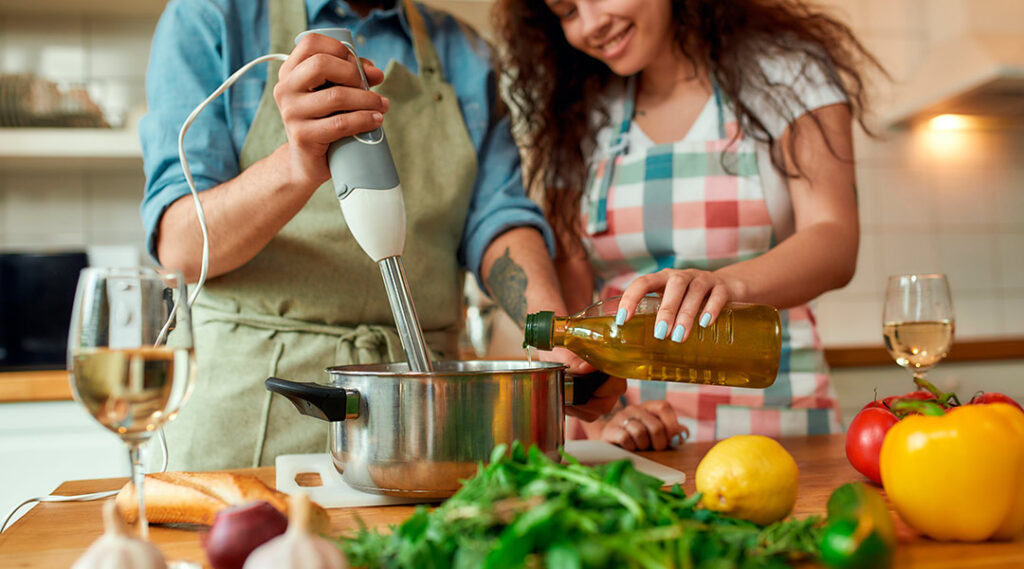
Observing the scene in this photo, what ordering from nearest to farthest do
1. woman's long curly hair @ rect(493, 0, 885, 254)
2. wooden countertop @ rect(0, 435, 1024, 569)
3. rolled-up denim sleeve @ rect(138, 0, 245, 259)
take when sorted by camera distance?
wooden countertop @ rect(0, 435, 1024, 569) → rolled-up denim sleeve @ rect(138, 0, 245, 259) → woman's long curly hair @ rect(493, 0, 885, 254)

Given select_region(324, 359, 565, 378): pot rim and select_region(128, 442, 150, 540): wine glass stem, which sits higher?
select_region(324, 359, 565, 378): pot rim

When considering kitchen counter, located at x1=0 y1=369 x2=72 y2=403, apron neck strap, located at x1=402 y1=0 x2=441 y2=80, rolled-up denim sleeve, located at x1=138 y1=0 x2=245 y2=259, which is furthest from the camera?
kitchen counter, located at x1=0 y1=369 x2=72 y2=403

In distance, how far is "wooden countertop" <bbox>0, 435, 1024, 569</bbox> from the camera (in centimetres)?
52

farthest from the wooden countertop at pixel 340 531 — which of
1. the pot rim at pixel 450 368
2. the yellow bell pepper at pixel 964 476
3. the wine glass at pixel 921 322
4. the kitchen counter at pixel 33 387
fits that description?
the kitchen counter at pixel 33 387

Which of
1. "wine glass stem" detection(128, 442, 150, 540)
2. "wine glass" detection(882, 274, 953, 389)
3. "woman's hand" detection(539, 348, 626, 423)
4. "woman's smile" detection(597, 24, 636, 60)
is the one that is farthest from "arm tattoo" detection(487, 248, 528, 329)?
"wine glass stem" detection(128, 442, 150, 540)

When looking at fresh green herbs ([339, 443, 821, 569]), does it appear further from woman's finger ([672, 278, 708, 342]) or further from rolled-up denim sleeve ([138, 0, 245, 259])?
rolled-up denim sleeve ([138, 0, 245, 259])

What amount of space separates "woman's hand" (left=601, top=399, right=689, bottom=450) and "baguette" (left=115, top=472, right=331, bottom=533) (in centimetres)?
45

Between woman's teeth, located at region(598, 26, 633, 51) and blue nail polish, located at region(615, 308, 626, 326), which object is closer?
blue nail polish, located at region(615, 308, 626, 326)

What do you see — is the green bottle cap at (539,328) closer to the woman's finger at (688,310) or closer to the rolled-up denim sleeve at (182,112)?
the woman's finger at (688,310)

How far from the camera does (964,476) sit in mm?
522

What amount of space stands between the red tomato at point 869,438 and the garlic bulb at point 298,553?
502mm

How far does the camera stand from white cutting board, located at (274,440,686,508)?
0.68m

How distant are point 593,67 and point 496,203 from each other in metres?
0.40

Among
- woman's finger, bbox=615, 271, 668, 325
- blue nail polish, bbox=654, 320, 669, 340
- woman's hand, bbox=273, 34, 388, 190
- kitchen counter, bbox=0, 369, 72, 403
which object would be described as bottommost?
kitchen counter, bbox=0, 369, 72, 403
